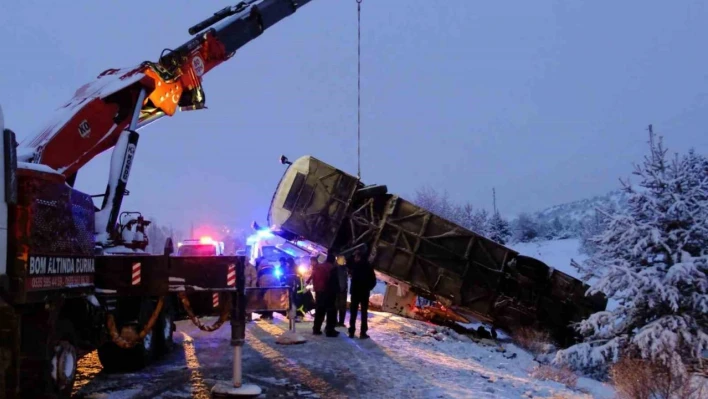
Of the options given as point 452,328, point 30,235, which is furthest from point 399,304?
point 30,235

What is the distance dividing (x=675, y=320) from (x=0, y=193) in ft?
35.5

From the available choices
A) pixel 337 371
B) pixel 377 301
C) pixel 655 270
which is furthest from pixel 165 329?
pixel 377 301

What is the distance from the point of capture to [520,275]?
1398cm

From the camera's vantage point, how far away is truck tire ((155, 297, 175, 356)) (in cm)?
919

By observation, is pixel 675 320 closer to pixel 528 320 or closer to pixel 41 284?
pixel 528 320

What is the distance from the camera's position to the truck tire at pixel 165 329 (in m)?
9.19

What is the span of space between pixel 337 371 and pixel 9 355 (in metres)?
4.57

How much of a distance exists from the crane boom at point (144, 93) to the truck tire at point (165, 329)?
8.50 ft

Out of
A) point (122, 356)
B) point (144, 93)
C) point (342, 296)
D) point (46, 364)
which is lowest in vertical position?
point (122, 356)

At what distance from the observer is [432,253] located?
1412cm

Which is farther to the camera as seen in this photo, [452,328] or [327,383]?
[452,328]

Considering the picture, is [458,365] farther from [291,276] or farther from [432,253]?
[291,276]

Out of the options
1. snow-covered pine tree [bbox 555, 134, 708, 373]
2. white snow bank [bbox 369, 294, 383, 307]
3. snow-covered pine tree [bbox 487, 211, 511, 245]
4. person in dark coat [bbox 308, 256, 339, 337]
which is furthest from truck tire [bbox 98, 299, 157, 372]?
snow-covered pine tree [bbox 487, 211, 511, 245]

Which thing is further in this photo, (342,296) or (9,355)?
(342,296)
